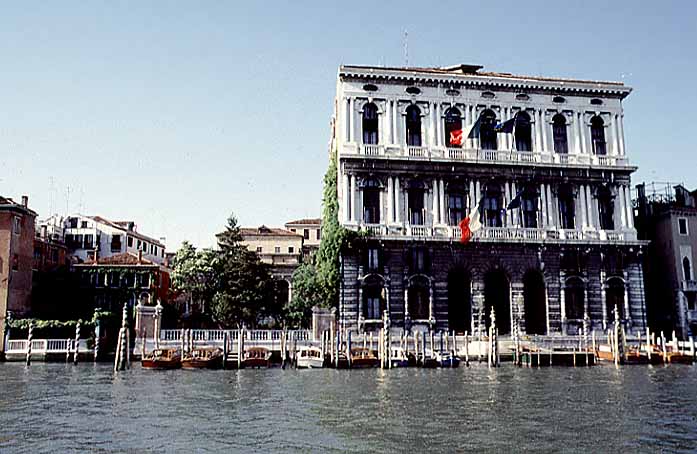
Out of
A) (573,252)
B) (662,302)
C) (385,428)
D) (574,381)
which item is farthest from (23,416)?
(662,302)

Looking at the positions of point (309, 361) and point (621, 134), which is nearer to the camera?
point (309, 361)

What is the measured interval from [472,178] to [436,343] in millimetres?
7769

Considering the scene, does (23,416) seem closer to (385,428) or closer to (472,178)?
(385,428)

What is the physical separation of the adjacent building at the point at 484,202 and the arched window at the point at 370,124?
0.16 ft

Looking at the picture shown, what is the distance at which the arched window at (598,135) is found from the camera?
32.1 meters

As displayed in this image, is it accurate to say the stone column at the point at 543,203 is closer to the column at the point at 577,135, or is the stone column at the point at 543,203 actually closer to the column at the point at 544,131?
the column at the point at 544,131

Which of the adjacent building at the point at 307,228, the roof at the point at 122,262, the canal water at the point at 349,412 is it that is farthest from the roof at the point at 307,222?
the canal water at the point at 349,412

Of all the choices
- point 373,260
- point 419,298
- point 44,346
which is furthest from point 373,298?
point 44,346

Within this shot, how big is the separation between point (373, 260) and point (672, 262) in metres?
14.2

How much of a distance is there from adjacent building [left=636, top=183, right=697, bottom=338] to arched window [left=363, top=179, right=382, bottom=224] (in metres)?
13.8

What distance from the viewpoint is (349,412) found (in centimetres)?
1437

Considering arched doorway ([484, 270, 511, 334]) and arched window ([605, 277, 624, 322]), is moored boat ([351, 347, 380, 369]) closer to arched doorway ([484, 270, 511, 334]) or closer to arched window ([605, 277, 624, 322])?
arched doorway ([484, 270, 511, 334])

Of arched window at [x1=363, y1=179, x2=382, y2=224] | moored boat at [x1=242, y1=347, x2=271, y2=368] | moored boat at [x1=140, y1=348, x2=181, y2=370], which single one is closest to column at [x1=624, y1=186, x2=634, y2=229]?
arched window at [x1=363, y1=179, x2=382, y2=224]

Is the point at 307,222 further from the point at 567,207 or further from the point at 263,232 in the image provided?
the point at 567,207
